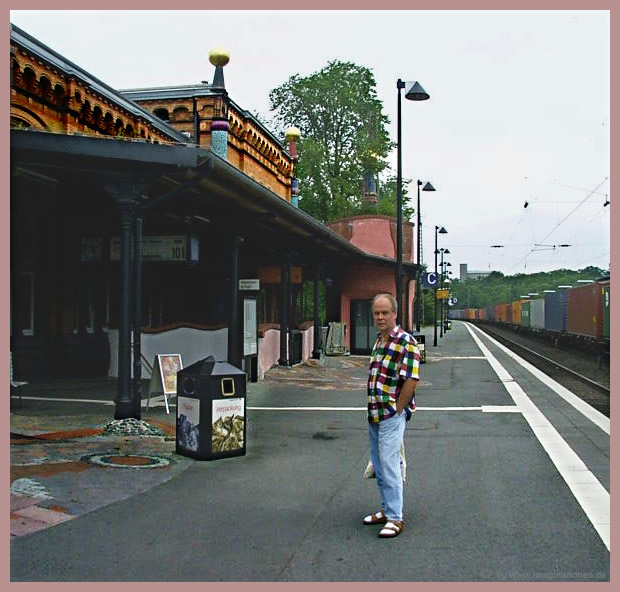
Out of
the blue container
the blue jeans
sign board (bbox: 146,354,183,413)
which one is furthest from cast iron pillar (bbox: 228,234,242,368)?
the blue container

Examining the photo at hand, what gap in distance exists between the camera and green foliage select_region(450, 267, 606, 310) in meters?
113

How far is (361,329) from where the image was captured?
97.8ft

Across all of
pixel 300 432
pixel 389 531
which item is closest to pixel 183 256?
pixel 300 432

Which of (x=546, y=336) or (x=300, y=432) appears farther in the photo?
(x=546, y=336)

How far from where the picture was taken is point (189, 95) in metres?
25.7

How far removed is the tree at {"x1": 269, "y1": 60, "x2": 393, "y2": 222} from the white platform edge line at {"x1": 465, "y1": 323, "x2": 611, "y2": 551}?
130 ft

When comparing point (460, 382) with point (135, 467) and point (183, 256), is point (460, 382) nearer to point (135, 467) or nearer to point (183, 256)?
point (183, 256)

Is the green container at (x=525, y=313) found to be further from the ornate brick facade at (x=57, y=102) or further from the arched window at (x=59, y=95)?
the arched window at (x=59, y=95)

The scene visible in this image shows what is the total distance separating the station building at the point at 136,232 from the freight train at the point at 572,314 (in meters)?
10.7

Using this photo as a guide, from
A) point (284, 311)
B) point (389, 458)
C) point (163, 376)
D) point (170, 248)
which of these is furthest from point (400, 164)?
point (389, 458)

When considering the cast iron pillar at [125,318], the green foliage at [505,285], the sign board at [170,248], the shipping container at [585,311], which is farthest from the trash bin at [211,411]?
the green foliage at [505,285]

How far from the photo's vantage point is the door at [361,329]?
29672 mm

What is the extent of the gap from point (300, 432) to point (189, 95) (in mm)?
17343

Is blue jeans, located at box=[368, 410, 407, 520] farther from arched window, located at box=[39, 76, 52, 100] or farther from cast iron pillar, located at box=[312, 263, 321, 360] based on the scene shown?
cast iron pillar, located at box=[312, 263, 321, 360]
